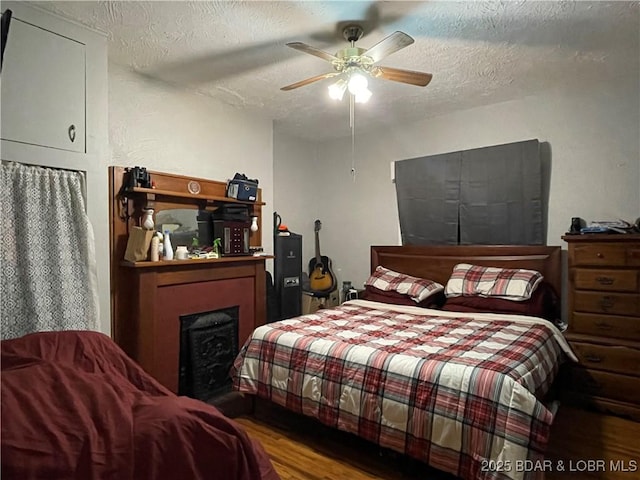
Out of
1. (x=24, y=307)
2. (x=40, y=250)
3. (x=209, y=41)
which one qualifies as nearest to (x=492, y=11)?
(x=209, y=41)

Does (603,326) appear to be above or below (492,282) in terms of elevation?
below

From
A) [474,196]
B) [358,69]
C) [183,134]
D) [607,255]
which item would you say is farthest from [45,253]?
[607,255]

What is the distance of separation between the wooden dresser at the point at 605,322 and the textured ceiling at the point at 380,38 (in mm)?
1267

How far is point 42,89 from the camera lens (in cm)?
199

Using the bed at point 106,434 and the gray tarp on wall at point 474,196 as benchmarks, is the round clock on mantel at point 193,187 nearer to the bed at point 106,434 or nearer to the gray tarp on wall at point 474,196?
the bed at point 106,434

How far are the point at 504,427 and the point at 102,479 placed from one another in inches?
61.1

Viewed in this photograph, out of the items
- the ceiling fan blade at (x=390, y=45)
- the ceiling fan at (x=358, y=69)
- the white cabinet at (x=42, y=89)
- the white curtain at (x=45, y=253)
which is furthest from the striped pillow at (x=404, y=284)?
the white cabinet at (x=42, y=89)

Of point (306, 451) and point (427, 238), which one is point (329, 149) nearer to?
point (427, 238)

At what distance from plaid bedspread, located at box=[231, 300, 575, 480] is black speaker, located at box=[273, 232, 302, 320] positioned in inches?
45.0

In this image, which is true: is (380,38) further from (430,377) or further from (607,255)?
(607,255)

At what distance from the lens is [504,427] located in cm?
171

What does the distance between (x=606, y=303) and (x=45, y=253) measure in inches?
138

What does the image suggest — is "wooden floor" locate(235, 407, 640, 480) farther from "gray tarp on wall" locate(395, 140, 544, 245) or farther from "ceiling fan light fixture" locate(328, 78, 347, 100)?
"ceiling fan light fixture" locate(328, 78, 347, 100)

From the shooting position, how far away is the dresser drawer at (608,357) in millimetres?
2639
